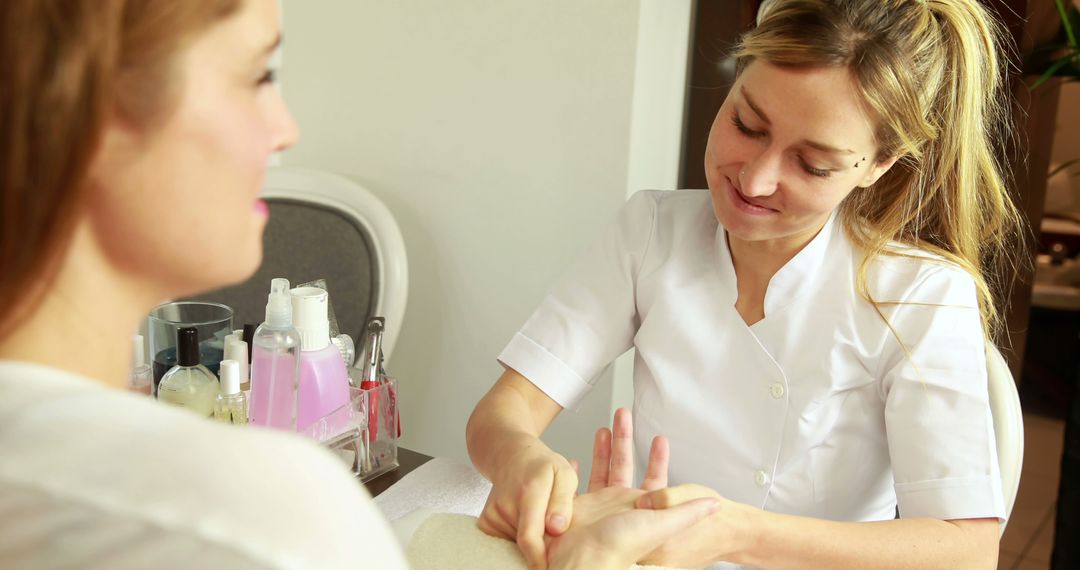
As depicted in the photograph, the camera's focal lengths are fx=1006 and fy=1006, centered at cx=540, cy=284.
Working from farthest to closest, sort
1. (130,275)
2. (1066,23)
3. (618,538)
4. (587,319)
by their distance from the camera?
(1066,23) < (587,319) < (618,538) < (130,275)

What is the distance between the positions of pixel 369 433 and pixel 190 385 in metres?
0.20

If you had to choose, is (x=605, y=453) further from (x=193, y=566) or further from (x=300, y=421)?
(x=193, y=566)

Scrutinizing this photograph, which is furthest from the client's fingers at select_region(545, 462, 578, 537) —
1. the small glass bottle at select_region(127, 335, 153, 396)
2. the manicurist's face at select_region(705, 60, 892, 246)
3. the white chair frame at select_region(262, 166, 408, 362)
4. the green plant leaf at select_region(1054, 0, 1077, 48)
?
the green plant leaf at select_region(1054, 0, 1077, 48)

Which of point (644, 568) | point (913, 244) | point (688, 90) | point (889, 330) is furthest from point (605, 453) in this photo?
point (688, 90)

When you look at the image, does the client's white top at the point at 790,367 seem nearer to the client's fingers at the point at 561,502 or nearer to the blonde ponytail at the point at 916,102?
the blonde ponytail at the point at 916,102

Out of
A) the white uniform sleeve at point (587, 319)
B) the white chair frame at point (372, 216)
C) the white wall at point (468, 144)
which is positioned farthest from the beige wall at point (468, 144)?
the white uniform sleeve at point (587, 319)

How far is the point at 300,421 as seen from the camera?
1040 millimetres

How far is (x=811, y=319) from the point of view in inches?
45.3

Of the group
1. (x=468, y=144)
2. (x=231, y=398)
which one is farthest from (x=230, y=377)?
(x=468, y=144)

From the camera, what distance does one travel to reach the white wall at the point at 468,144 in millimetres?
1670

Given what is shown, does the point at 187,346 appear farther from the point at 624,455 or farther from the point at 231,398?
the point at 624,455

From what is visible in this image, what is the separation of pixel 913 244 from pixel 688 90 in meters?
0.66

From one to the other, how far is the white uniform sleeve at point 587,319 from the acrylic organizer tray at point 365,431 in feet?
0.57

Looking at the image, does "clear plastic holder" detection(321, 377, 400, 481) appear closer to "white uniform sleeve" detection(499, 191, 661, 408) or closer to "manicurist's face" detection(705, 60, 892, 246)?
"white uniform sleeve" detection(499, 191, 661, 408)
